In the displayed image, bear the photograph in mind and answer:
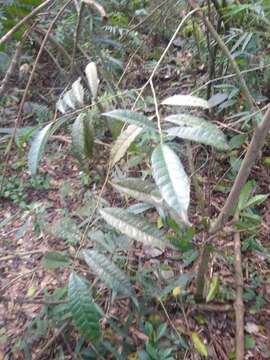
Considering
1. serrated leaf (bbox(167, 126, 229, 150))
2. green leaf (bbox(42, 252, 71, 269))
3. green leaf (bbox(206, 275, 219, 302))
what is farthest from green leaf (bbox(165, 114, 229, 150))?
green leaf (bbox(206, 275, 219, 302))

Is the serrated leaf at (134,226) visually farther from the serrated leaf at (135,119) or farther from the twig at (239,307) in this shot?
the twig at (239,307)

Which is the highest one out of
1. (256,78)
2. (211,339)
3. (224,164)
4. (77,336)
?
(256,78)

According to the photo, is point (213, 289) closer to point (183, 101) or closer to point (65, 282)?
point (65, 282)

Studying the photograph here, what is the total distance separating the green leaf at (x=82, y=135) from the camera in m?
0.79

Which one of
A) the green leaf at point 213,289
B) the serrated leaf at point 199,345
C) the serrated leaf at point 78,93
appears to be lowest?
the serrated leaf at point 199,345

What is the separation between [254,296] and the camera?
1428 millimetres

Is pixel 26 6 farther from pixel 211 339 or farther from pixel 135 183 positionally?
pixel 211 339

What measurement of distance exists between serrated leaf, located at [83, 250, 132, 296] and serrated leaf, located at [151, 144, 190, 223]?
0.98ft

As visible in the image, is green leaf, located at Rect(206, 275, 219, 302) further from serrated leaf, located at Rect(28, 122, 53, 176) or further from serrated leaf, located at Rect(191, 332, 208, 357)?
serrated leaf, located at Rect(28, 122, 53, 176)

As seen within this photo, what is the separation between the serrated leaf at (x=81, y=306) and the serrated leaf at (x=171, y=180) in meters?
0.29

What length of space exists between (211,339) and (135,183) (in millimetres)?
858

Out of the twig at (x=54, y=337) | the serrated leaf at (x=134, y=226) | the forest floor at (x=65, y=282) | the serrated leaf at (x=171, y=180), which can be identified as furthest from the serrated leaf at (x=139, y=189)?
the twig at (x=54, y=337)

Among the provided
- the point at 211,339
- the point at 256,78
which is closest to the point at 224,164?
the point at 256,78

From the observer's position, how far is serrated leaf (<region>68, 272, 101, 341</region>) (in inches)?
28.6
